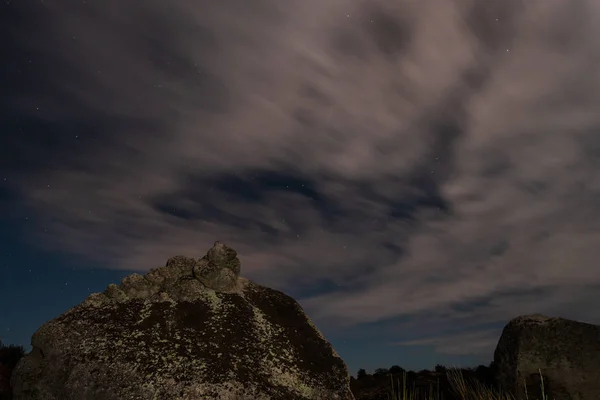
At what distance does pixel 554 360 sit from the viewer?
38.8 feet

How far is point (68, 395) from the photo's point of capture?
728 cm

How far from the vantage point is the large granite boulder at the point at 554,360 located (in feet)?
38.0

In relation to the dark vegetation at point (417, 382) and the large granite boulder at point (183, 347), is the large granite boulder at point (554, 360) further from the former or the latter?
the large granite boulder at point (183, 347)

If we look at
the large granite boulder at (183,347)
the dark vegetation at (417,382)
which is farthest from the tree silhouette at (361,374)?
the large granite boulder at (183,347)

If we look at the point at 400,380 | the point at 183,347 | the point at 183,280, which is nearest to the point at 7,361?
the point at 183,280

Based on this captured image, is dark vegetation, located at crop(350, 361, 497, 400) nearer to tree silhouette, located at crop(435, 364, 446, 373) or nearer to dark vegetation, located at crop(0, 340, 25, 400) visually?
tree silhouette, located at crop(435, 364, 446, 373)

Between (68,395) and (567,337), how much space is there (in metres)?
11.4

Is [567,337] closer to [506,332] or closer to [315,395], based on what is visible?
[506,332]

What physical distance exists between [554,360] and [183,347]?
9.43 metres

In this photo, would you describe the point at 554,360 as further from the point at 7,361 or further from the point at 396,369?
the point at 7,361

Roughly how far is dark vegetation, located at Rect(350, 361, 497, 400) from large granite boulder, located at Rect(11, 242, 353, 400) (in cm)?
394

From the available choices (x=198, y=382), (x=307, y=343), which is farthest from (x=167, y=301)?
(x=307, y=343)

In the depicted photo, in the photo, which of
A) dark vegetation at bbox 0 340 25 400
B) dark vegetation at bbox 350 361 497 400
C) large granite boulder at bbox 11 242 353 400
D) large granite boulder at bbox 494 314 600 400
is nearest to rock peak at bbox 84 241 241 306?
large granite boulder at bbox 11 242 353 400

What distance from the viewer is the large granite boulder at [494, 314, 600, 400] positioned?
11570mm
